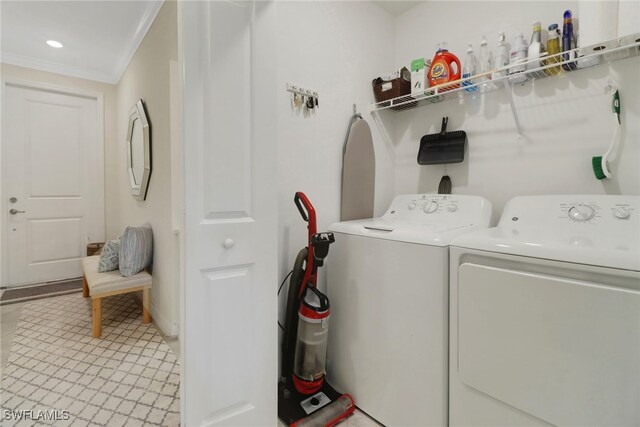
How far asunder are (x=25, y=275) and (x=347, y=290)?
4.20 meters

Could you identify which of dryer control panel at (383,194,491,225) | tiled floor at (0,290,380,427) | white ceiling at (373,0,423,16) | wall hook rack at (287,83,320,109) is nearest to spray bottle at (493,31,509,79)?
dryer control panel at (383,194,491,225)

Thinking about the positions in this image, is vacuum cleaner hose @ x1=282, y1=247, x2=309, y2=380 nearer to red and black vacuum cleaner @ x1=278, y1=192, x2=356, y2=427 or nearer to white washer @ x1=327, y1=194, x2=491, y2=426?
red and black vacuum cleaner @ x1=278, y1=192, x2=356, y2=427

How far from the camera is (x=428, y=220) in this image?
5.48 ft

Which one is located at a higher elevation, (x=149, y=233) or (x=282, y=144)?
(x=282, y=144)

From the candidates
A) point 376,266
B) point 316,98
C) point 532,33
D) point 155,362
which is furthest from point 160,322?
point 532,33

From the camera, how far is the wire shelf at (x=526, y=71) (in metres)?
1.19

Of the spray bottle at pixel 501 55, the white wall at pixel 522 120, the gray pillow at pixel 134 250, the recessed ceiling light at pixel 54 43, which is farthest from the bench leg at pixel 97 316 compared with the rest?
the spray bottle at pixel 501 55

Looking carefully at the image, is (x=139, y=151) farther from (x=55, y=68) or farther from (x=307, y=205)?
(x=307, y=205)

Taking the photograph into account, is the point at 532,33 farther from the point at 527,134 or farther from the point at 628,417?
the point at 628,417

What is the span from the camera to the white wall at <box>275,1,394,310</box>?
1605 millimetres

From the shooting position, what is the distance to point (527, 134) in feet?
5.16

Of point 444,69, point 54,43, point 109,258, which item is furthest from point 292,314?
point 54,43

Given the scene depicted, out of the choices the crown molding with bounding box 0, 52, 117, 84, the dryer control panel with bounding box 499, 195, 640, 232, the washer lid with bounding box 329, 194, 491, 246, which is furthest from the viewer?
the crown molding with bounding box 0, 52, 117, 84

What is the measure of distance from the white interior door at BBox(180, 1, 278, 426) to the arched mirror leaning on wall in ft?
5.80
